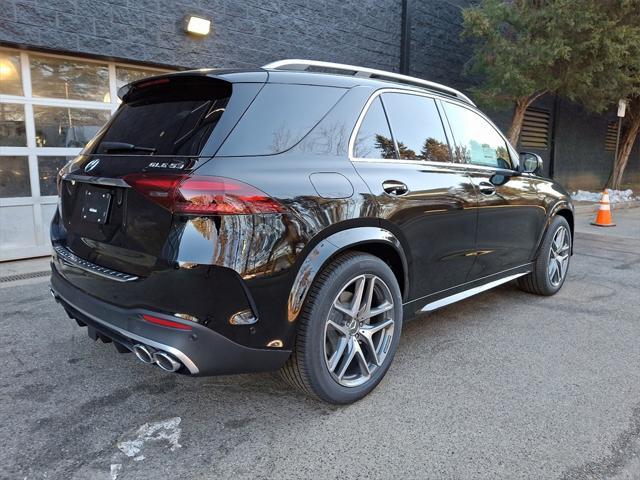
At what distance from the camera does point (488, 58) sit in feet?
32.6

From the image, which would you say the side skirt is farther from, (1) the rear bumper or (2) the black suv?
(1) the rear bumper

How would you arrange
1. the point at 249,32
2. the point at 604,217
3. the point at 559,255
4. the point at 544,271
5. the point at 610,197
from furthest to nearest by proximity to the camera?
the point at 610,197
the point at 604,217
the point at 249,32
the point at 559,255
the point at 544,271

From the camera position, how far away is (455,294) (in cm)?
358

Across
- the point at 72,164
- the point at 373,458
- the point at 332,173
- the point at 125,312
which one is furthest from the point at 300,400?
the point at 72,164

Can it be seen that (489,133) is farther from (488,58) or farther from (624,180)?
(624,180)

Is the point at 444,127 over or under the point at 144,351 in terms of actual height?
over

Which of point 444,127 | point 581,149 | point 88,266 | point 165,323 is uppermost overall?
point 581,149

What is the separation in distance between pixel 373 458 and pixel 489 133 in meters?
2.90

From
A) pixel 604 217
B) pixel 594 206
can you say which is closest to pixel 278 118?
pixel 604 217

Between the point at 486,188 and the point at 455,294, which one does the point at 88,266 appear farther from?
the point at 486,188

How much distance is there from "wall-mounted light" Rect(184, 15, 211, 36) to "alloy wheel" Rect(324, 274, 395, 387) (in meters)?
5.45

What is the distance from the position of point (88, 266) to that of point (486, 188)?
2.78 m

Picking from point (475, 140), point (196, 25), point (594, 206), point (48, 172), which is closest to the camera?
point (475, 140)

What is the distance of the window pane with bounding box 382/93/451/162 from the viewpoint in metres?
3.14
